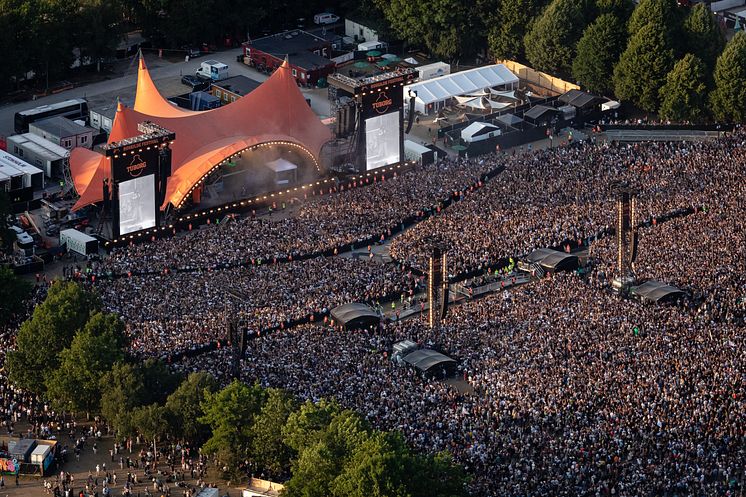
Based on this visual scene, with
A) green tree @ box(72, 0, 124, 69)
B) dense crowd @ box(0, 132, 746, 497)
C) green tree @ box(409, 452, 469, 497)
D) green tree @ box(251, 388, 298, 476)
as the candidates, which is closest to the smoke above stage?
dense crowd @ box(0, 132, 746, 497)

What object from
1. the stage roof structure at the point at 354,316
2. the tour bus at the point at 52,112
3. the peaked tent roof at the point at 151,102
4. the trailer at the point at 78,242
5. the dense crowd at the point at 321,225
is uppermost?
the peaked tent roof at the point at 151,102

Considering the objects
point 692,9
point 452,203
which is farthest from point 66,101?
point 692,9

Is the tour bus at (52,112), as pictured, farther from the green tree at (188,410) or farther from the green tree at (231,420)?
the green tree at (231,420)

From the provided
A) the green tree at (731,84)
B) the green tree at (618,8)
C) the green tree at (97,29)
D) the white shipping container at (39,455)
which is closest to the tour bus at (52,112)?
the green tree at (97,29)

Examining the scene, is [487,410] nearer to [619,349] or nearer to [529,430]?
[529,430]

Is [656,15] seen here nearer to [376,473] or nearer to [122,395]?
[122,395]

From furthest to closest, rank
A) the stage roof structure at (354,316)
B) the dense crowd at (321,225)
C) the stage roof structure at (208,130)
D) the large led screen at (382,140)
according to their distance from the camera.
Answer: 1. the large led screen at (382,140)
2. the stage roof structure at (208,130)
3. the dense crowd at (321,225)
4. the stage roof structure at (354,316)
